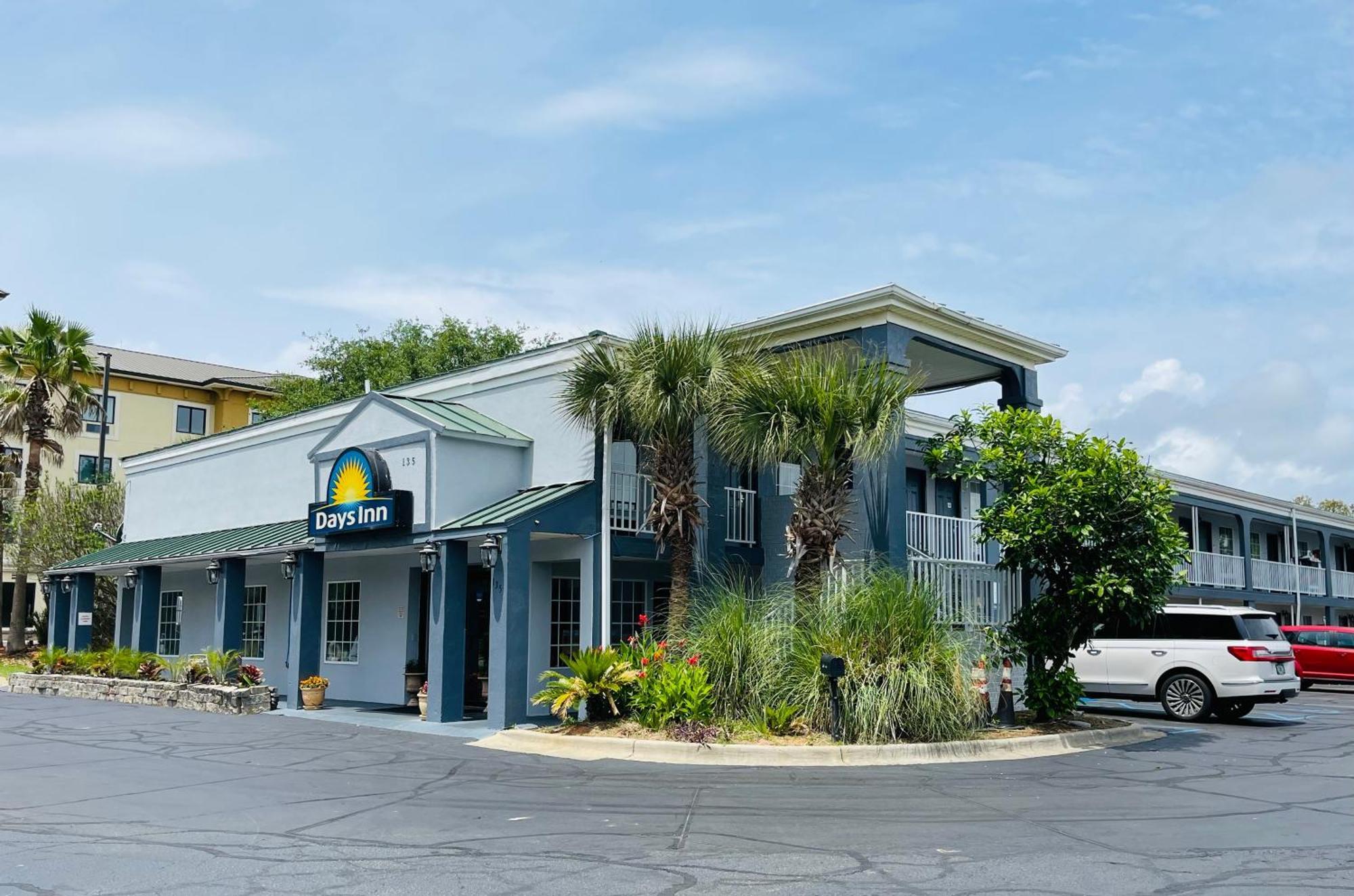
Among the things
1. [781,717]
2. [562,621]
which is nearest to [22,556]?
[562,621]

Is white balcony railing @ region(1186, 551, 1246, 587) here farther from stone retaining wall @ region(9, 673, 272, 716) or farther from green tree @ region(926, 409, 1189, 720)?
stone retaining wall @ region(9, 673, 272, 716)

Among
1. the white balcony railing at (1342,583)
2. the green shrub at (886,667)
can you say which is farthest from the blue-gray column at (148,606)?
the white balcony railing at (1342,583)

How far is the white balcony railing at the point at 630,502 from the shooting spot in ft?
62.8

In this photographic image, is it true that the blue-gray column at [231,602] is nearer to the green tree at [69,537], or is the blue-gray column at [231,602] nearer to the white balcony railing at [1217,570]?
the green tree at [69,537]

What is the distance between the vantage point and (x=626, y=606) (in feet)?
68.4

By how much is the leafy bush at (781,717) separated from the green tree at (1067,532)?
3.95 metres

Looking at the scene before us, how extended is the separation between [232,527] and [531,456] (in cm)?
993

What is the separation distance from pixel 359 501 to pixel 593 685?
19.5 ft

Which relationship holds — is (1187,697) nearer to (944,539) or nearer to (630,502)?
(944,539)

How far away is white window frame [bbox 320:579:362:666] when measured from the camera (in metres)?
23.0

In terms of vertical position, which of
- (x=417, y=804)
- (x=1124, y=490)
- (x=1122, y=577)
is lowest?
(x=417, y=804)

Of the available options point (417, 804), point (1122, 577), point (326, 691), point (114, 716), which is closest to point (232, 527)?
point (326, 691)

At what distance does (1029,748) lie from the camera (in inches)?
589

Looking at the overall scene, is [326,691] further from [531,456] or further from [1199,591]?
[1199,591]
